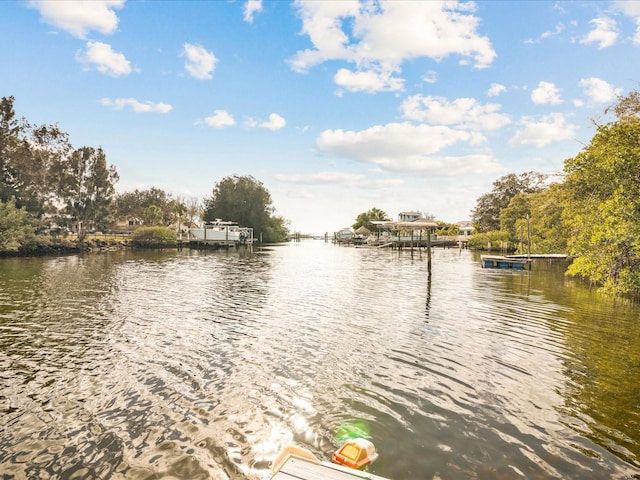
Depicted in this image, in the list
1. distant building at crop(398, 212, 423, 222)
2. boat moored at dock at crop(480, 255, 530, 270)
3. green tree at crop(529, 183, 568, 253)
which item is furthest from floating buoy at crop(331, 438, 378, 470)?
distant building at crop(398, 212, 423, 222)

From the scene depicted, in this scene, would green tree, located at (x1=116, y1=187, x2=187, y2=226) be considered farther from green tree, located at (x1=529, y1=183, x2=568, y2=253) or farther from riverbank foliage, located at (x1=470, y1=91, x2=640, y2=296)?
riverbank foliage, located at (x1=470, y1=91, x2=640, y2=296)

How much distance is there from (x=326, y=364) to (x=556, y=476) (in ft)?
16.8

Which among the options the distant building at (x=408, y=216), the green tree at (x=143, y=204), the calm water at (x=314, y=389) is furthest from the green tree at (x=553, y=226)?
the green tree at (x=143, y=204)

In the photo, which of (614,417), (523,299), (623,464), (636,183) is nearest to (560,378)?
(614,417)

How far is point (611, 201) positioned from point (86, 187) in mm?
69508

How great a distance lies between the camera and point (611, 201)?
16.9 metres

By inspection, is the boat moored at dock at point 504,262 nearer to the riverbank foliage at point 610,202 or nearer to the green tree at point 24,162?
the riverbank foliage at point 610,202

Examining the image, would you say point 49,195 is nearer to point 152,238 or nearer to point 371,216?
point 152,238

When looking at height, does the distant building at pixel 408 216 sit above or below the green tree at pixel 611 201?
above

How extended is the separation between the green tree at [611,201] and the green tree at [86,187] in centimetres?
6219

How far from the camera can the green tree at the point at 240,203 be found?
9819 cm

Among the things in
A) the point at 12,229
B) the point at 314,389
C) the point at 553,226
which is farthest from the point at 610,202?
the point at 12,229

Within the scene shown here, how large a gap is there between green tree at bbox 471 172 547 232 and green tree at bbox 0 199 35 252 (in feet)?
299

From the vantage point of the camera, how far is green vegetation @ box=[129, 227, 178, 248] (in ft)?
217
